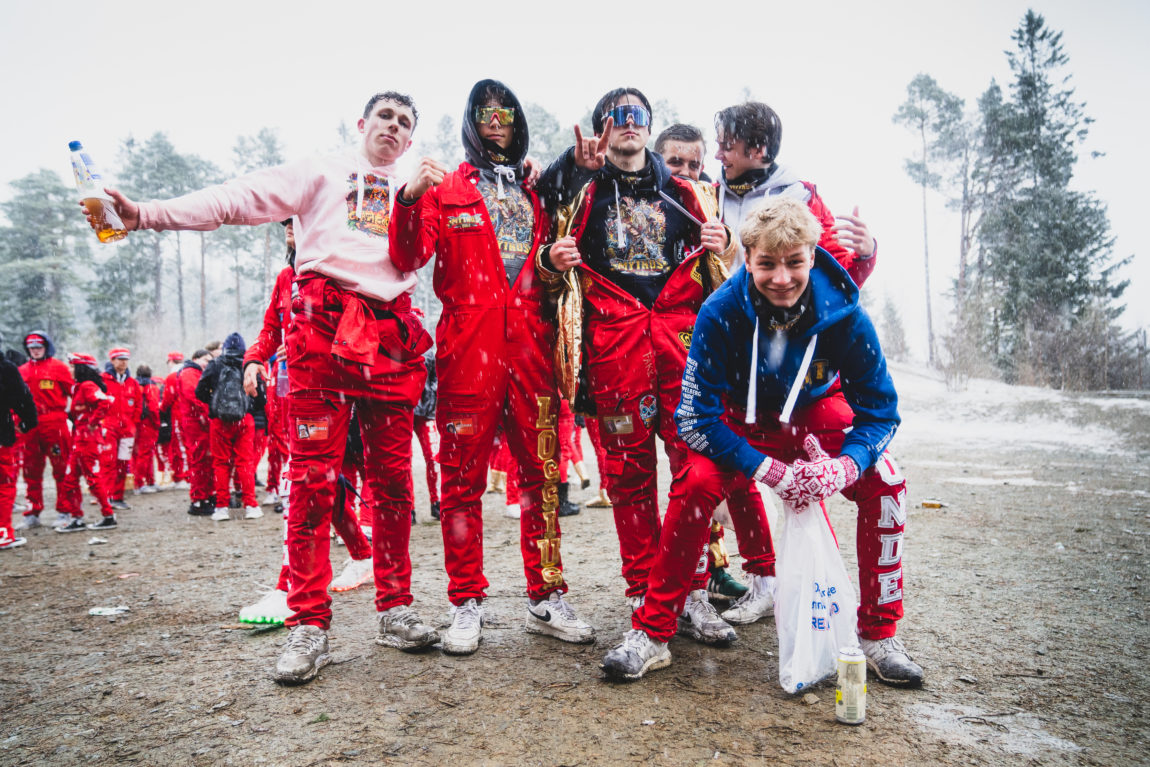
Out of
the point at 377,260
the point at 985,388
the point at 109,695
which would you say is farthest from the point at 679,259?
the point at 985,388

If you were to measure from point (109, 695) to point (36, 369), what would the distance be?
8016 millimetres

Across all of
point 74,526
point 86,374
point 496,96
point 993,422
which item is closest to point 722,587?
point 496,96

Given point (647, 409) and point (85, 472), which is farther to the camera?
point (85, 472)

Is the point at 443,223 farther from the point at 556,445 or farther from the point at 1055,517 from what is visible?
the point at 1055,517

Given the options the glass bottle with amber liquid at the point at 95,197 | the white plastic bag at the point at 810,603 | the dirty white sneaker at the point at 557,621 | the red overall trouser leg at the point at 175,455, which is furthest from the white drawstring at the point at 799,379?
the red overall trouser leg at the point at 175,455

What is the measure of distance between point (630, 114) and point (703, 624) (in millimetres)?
2673

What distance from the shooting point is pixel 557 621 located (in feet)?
10.8

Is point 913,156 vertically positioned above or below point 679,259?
above

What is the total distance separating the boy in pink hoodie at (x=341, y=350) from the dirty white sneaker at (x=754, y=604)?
1.65m

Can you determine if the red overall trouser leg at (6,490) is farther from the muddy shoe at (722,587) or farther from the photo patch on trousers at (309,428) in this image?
the muddy shoe at (722,587)

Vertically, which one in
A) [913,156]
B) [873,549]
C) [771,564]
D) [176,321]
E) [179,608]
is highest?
[913,156]

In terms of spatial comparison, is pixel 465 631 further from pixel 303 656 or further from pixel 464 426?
pixel 464 426

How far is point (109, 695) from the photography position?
2812 millimetres

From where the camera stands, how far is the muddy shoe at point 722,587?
13.0ft
